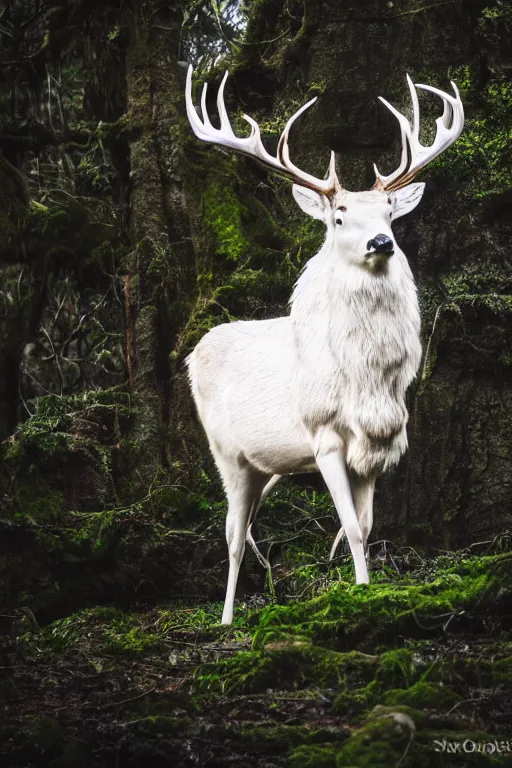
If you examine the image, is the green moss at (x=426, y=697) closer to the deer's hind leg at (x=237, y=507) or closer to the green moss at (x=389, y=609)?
the green moss at (x=389, y=609)

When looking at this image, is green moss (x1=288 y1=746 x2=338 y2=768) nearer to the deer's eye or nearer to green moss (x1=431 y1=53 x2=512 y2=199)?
the deer's eye

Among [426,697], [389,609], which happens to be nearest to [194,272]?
[389,609]

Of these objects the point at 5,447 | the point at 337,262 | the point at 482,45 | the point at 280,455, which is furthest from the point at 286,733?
the point at 482,45

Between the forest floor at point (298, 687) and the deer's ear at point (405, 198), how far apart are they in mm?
1993

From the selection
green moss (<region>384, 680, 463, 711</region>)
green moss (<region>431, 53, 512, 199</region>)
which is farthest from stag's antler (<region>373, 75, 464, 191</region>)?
green moss (<region>384, 680, 463, 711</region>)

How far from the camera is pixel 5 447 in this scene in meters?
7.45

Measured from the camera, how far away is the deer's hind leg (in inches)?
243

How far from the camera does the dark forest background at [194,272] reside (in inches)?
280

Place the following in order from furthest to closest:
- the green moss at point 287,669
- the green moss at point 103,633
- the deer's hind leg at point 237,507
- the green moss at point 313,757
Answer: the deer's hind leg at point 237,507 < the green moss at point 103,633 < the green moss at point 287,669 < the green moss at point 313,757

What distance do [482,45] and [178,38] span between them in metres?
2.38

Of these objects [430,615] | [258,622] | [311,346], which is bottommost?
[258,622]

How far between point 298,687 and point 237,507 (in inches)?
69.3

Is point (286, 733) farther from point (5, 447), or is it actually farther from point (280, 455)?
point (5, 447)

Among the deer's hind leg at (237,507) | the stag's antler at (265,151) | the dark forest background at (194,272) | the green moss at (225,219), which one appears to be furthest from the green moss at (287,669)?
the green moss at (225,219)
